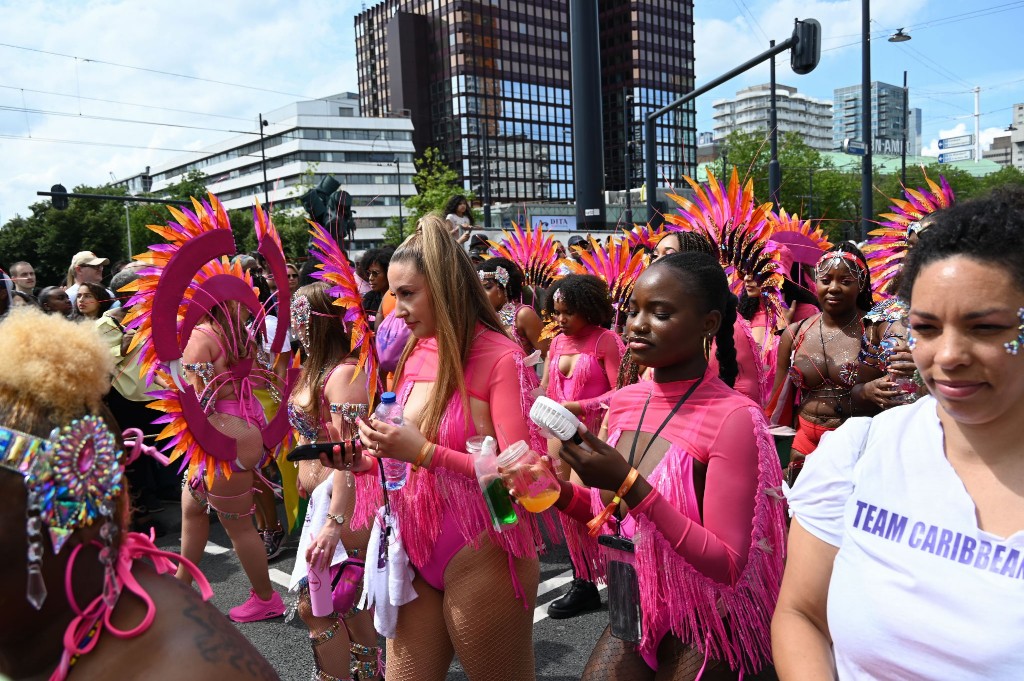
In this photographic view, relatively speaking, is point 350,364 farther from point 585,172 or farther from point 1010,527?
point 585,172

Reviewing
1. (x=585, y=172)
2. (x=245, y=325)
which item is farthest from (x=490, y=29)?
(x=245, y=325)

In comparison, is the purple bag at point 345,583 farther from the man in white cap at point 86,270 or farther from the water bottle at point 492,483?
the man in white cap at point 86,270

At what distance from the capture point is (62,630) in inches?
50.4

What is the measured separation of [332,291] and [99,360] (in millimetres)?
2393

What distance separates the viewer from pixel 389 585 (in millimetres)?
2539

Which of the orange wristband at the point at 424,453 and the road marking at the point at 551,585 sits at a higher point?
the orange wristband at the point at 424,453

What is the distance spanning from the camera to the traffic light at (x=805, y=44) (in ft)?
31.0

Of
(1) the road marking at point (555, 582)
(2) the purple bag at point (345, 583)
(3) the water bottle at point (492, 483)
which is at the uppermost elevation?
(3) the water bottle at point (492, 483)

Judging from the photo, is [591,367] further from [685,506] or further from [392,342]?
[685,506]

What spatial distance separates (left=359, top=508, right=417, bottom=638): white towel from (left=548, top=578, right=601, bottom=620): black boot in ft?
6.68

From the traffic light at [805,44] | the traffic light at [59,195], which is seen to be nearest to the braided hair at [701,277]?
the traffic light at [805,44]

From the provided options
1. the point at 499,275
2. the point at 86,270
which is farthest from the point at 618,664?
the point at 86,270

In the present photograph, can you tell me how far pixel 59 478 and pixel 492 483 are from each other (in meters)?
1.24

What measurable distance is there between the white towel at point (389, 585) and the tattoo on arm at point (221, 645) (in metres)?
1.10
